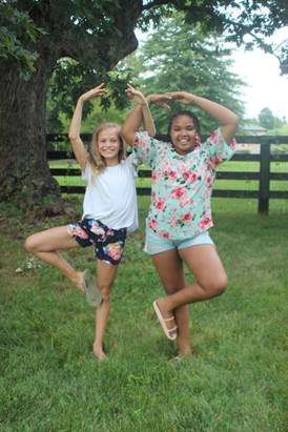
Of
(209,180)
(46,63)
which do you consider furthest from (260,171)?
(209,180)

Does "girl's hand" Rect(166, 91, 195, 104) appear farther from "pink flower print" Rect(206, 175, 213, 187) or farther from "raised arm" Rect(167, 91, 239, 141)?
"pink flower print" Rect(206, 175, 213, 187)

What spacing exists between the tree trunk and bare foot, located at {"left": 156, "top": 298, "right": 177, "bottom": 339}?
18.3 ft

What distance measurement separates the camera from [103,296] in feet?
16.9

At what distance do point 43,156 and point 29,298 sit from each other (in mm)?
4516

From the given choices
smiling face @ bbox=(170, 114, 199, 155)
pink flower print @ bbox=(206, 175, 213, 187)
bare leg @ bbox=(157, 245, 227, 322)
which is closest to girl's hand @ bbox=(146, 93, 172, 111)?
smiling face @ bbox=(170, 114, 199, 155)

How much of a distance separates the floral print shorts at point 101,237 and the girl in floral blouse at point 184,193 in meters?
0.26

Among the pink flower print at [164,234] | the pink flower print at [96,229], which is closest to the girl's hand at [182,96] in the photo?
the pink flower print at [164,234]

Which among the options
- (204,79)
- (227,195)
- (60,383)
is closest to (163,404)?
(60,383)

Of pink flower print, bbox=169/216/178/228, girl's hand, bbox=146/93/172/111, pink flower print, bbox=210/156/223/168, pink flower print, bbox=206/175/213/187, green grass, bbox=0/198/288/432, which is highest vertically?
girl's hand, bbox=146/93/172/111

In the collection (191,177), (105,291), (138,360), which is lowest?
(138,360)

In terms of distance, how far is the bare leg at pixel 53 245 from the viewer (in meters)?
4.91

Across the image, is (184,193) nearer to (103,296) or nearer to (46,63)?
(103,296)

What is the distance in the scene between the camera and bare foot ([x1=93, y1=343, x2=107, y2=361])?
16.2 ft

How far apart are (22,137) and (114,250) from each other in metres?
6.02
